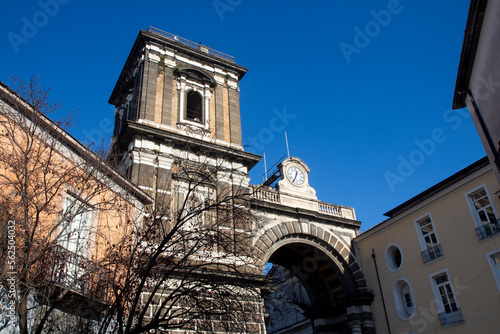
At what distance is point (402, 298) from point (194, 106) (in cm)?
1540

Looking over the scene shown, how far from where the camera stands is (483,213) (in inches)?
711

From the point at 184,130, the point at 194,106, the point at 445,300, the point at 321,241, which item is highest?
the point at 194,106

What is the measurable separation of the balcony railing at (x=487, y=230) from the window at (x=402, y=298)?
4.59 meters

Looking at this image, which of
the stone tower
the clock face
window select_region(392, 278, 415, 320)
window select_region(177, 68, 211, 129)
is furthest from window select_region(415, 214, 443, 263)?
window select_region(177, 68, 211, 129)

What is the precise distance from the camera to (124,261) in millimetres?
9914

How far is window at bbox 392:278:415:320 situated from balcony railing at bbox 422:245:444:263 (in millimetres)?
1686

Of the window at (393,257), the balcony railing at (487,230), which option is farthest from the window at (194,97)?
the balcony railing at (487,230)

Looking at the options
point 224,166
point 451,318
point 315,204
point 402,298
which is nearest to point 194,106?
point 224,166

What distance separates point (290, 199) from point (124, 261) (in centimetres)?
1493

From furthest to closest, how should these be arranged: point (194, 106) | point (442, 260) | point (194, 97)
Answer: point (194, 106), point (194, 97), point (442, 260)

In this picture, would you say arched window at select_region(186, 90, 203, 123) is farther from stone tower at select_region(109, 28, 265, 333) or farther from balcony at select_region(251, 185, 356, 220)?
balcony at select_region(251, 185, 356, 220)

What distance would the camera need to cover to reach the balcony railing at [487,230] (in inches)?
679

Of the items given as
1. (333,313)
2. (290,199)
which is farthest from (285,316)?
(290,199)

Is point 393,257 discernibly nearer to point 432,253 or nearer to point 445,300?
point 432,253
